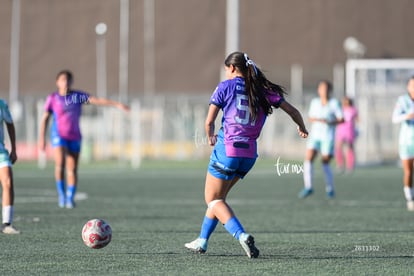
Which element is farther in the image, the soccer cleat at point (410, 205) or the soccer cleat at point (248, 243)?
the soccer cleat at point (410, 205)

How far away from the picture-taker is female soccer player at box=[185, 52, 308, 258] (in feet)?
34.4

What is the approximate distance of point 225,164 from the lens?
10586 millimetres

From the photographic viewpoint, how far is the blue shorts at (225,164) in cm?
1058

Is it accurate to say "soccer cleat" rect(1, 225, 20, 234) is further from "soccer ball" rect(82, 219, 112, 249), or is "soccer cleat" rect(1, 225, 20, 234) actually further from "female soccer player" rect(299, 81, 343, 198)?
"female soccer player" rect(299, 81, 343, 198)

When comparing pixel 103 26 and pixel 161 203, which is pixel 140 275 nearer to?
pixel 161 203

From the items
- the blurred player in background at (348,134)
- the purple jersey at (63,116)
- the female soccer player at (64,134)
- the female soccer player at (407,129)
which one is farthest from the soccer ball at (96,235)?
the blurred player in background at (348,134)

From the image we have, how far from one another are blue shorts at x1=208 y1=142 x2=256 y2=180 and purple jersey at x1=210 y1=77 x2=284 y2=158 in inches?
2.1

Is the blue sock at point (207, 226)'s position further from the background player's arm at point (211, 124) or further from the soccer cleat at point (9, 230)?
the soccer cleat at point (9, 230)

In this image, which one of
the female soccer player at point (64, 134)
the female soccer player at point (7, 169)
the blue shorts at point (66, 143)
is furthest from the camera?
the blue shorts at point (66, 143)

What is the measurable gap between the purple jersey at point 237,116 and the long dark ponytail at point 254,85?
5cm

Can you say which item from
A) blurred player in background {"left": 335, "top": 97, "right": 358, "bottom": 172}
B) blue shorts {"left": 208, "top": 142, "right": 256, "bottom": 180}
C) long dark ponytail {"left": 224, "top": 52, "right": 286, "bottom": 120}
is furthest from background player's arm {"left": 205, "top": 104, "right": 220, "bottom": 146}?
blurred player in background {"left": 335, "top": 97, "right": 358, "bottom": 172}

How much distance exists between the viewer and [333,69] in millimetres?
52625

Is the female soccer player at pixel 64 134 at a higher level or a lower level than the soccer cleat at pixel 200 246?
higher

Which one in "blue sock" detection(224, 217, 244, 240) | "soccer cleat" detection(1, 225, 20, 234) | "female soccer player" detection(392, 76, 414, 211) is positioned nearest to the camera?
"blue sock" detection(224, 217, 244, 240)
